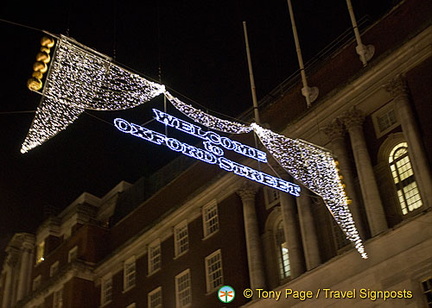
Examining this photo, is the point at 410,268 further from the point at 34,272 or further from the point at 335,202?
the point at 34,272

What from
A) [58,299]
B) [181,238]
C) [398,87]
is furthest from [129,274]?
[398,87]

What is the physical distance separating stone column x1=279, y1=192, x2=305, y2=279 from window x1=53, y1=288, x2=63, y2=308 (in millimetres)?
23873

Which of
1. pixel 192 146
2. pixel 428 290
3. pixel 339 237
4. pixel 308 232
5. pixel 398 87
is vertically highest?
pixel 398 87

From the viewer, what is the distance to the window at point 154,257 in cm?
4525

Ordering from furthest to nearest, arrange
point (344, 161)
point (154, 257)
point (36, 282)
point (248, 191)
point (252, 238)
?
point (36, 282)
point (154, 257)
point (248, 191)
point (252, 238)
point (344, 161)

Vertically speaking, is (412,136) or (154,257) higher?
(154,257)

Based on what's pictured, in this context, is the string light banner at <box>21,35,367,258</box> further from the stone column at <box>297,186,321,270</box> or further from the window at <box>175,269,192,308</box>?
the window at <box>175,269,192,308</box>

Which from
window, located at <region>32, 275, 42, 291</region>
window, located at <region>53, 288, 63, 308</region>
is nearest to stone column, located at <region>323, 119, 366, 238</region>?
window, located at <region>53, 288, 63, 308</region>

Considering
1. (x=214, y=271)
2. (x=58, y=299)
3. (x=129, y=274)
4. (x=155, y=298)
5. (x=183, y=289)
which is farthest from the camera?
(x=58, y=299)

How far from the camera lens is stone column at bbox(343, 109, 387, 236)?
30.9 metres

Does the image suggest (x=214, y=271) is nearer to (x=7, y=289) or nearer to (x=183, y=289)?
(x=183, y=289)

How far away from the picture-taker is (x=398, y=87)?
3253 cm

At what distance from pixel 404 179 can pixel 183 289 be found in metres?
17.0

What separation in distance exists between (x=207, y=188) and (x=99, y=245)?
15417mm
